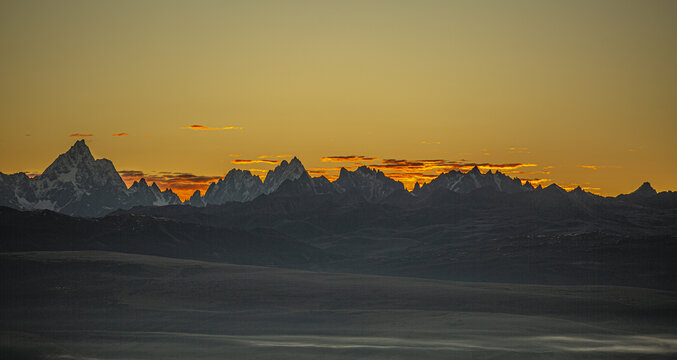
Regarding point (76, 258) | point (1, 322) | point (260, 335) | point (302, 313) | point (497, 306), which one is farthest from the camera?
point (76, 258)

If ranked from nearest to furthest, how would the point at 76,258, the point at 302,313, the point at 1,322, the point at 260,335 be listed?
the point at 260,335, the point at 1,322, the point at 302,313, the point at 76,258

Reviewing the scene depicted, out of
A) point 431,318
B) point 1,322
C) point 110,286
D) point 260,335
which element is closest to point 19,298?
point 110,286

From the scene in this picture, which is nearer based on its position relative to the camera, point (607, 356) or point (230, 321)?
point (607, 356)

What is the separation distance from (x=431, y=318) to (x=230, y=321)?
107 ft

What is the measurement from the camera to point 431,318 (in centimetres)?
11962

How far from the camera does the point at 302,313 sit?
432ft

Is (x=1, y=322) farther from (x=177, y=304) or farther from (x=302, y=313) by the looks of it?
(x=302, y=313)

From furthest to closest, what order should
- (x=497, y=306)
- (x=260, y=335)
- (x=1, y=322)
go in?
(x=497, y=306)
(x=1, y=322)
(x=260, y=335)

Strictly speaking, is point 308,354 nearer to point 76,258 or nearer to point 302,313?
point 302,313

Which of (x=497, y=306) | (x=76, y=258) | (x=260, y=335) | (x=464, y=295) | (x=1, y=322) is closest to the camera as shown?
(x=260, y=335)

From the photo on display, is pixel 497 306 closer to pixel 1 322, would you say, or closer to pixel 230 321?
pixel 230 321

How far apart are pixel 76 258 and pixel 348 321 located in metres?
107

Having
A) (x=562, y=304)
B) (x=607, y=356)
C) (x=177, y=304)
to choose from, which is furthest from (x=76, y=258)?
(x=607, y=356)

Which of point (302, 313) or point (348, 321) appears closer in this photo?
point (348, 321)
